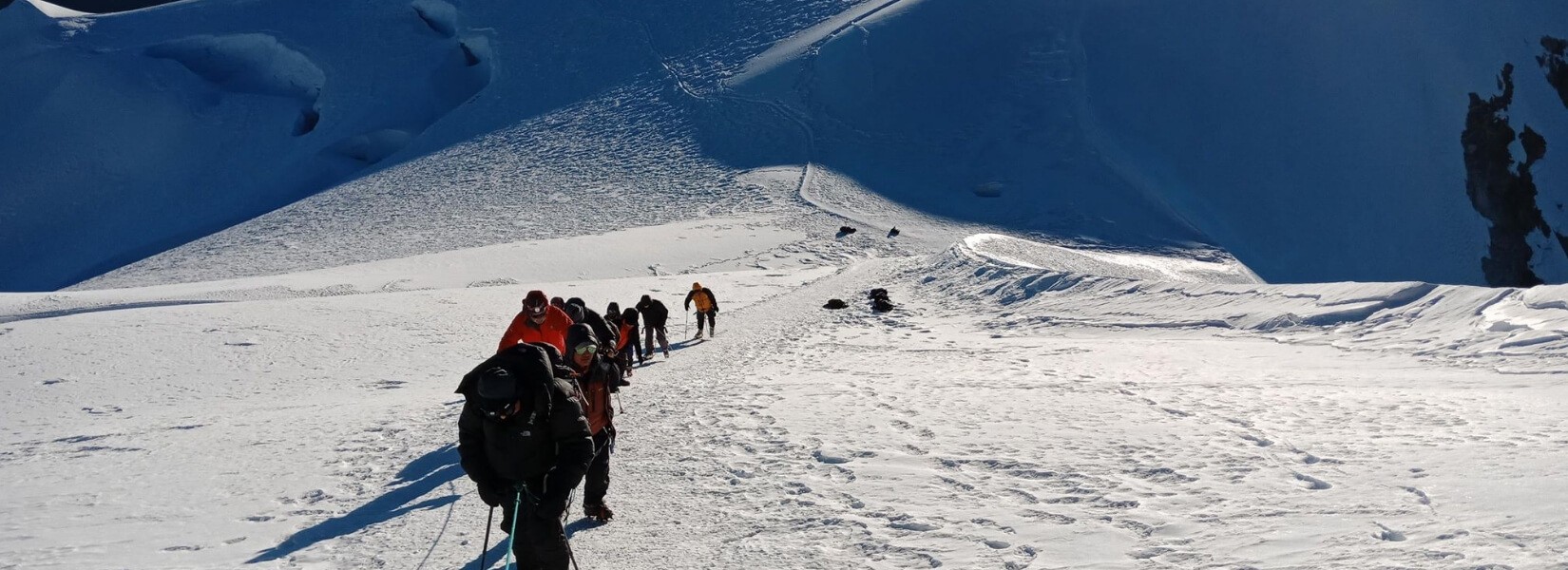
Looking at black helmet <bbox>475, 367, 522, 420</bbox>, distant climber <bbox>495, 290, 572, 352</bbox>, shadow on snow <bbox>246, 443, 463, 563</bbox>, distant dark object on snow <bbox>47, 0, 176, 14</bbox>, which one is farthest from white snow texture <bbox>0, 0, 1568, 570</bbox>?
distant dark object on snow <bbox>47, 0, 176, 14</bbox>

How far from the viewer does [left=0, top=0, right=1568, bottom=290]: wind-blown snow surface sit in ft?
111

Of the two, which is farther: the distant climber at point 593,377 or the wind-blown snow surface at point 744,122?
the wind-blown snow surface at point 744,122

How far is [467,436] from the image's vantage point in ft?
15.8

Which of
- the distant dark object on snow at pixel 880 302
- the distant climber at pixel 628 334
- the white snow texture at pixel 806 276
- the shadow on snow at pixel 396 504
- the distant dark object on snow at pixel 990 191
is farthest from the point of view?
the distant dark object on snow at pixel 990 191

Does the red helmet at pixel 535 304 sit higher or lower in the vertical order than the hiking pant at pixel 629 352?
higher

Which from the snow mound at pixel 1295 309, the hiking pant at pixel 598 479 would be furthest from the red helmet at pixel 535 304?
the snow mound at pixel 1295 309

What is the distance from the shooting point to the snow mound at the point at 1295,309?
31.3ft

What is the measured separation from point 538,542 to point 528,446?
1.56ft

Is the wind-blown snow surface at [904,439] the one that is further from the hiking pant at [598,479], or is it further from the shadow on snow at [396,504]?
the hiking pant at [598,479]

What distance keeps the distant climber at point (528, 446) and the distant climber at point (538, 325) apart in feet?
8.88

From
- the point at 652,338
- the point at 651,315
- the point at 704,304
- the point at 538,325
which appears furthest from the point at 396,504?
the point at 704,304

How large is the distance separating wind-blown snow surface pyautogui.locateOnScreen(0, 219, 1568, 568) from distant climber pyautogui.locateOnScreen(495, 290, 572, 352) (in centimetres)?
96

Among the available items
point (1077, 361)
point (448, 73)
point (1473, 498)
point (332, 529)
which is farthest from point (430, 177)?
point (1473, 498)

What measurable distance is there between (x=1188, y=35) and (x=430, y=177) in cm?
2494
